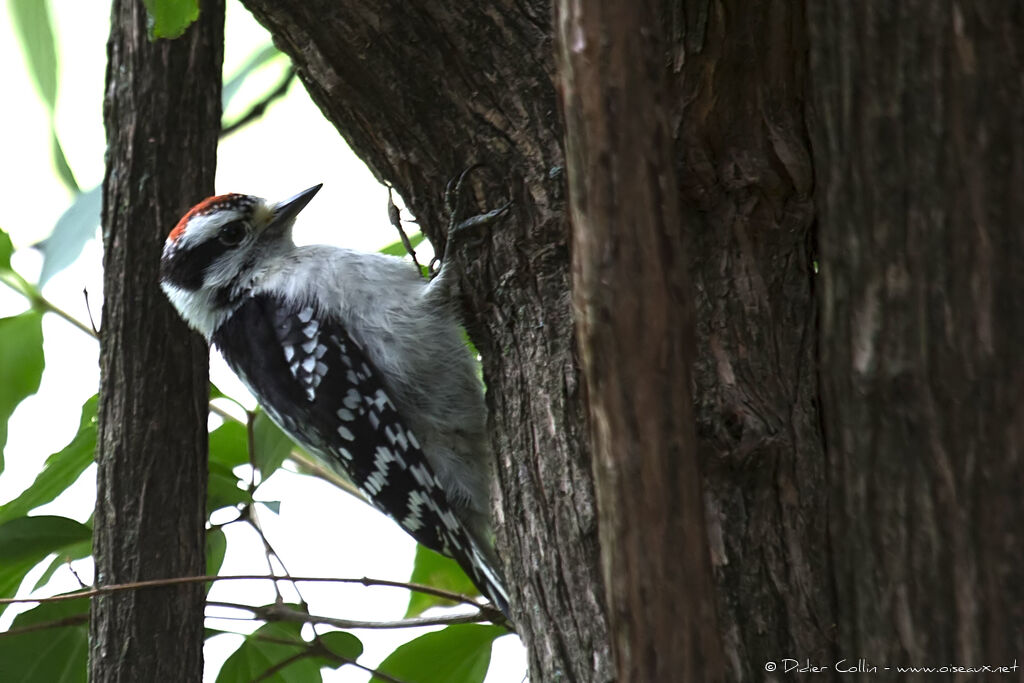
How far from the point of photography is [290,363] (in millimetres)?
2855

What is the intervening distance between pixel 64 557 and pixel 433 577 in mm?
989

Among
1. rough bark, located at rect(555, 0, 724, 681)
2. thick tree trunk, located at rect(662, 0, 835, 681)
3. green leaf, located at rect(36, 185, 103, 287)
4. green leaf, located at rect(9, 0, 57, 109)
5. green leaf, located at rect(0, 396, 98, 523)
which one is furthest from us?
green leaf, located at rect(9, 0, 57, 109)

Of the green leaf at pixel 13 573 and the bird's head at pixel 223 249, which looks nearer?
the green leaf at pixel 13 573

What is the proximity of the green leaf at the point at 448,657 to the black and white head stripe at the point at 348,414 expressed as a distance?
0.90 ft

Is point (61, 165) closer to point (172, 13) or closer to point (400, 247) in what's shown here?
point (400, 247)

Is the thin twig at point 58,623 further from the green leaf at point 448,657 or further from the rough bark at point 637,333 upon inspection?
the rough bark at point 637,333

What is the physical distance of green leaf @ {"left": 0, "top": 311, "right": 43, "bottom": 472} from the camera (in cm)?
251

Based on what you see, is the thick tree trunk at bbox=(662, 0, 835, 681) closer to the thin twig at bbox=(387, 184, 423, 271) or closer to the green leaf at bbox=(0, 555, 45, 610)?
the thin twig at bbox=(387, 184, 423, 271)

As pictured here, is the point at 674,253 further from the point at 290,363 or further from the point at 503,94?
the point at 290,363

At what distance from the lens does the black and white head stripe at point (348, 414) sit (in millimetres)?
2746

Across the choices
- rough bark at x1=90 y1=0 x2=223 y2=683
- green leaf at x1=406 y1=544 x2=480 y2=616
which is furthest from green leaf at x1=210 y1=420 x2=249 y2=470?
green leaf at x1=406 y1=544 x2=480 y2=616

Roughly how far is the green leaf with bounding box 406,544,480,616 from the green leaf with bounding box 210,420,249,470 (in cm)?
59

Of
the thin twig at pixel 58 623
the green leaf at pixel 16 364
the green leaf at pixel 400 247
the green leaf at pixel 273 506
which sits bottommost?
the thin twig at pixel 58 623

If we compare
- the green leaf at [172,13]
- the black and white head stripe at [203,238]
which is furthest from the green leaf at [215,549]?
the green leaf at [172,13]
